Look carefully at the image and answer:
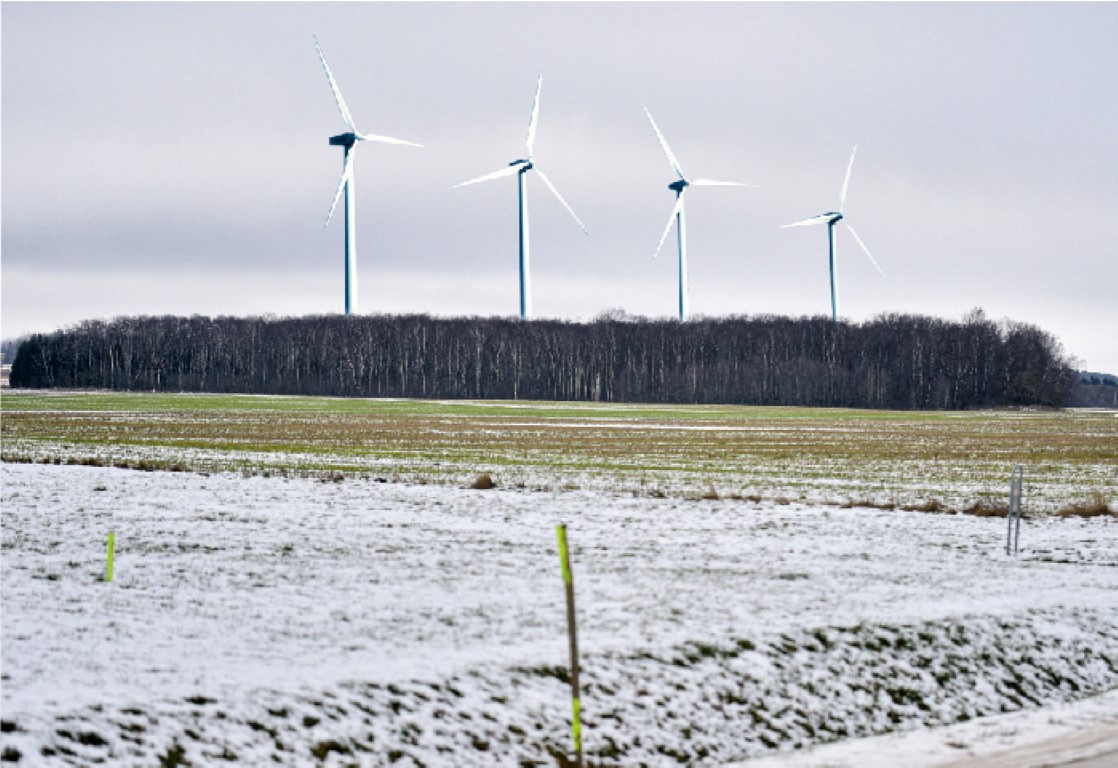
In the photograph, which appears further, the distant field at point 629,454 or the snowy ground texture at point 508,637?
the distant field at point 629,454

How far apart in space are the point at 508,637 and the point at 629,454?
39.5m

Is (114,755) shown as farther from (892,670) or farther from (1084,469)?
(1084,469)

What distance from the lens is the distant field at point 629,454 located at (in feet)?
132

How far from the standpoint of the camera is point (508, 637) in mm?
16719

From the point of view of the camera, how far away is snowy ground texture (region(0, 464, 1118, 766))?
43.7 ft

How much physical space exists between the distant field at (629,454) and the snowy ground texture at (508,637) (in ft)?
37.3

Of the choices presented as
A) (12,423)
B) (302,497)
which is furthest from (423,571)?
(12,423)

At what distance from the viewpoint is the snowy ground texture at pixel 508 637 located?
524 inches

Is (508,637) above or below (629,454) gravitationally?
below

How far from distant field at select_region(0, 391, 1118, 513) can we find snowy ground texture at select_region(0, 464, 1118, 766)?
11368mm

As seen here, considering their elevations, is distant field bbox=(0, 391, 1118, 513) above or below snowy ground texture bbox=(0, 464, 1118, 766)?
above

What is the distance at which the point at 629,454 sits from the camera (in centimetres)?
5609

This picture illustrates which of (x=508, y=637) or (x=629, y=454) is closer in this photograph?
(x=508, y=637)

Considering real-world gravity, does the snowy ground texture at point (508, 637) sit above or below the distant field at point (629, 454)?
below
